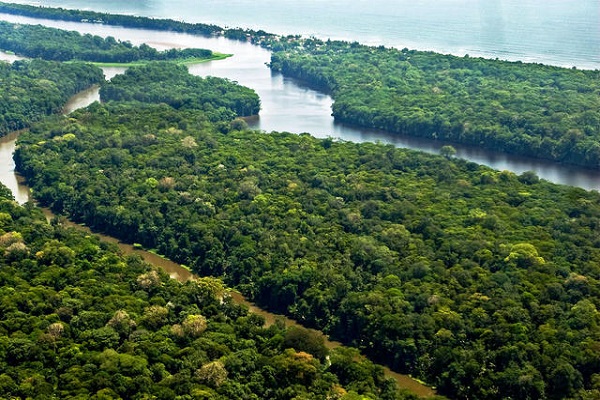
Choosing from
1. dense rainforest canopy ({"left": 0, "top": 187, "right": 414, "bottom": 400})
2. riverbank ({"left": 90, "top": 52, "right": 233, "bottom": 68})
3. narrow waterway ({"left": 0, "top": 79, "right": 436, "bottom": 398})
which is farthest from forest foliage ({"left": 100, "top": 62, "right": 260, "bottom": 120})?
dense rainforest canopy ({"left": 0, "top": 187, "right": 414, "bottom": 400})

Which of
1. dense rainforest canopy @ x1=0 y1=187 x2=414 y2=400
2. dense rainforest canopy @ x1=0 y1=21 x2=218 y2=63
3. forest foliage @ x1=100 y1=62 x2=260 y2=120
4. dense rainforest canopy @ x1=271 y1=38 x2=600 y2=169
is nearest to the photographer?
dense rainforest canopy @ x1=0 y1=187 x2=414 y2=400

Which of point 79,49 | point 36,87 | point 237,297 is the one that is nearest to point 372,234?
point 237,297

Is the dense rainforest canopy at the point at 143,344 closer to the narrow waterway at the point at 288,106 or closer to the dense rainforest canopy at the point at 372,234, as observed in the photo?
the dense rainforest canopy at the point at 372,234

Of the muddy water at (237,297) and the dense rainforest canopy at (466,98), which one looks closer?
the muddy water at (237,297)

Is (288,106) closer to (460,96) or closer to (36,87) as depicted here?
(460,96)

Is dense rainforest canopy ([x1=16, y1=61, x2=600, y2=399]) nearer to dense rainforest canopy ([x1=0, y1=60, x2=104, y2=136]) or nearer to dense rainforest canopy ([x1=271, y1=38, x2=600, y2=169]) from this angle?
dense rainforest canopy ([x1=0, y1=60, x2=104, y2=136])

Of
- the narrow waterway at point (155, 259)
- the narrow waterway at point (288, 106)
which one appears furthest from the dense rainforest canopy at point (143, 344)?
the narrow waterway at point (288, 106)

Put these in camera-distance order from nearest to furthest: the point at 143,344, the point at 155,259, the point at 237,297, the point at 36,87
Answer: the point at 143,344 → the point at 237,297 → the point at 155,259 → the point at 36,87
